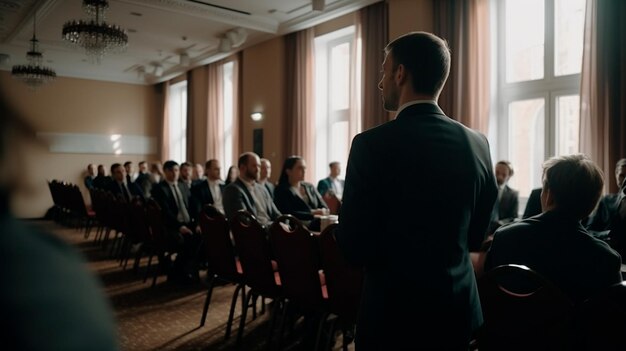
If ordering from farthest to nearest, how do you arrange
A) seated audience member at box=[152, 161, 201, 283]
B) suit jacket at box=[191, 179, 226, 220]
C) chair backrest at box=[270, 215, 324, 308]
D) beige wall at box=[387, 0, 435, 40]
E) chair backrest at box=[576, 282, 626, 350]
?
beige wall at box=[387, 0, 435, 40], suit jacket at box=[191, 179, 226, 220], seated audience member at box=[152, 161, 201, 283], chair backrest at box=[270, 215, 324, 308], chair backrest at box=[576, 282, 626, 350]

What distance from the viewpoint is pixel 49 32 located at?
9164 mm

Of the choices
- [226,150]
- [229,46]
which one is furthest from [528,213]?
[226,150]

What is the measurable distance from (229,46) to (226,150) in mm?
2638

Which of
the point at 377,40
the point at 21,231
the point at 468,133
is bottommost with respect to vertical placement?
the point at 21,231

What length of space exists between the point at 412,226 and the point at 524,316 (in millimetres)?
715

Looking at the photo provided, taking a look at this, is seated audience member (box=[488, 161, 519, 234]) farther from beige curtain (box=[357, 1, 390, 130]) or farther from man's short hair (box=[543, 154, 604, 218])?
man's short hair (box=[543, 154, 604, 218])

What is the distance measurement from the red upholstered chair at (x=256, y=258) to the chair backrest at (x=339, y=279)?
0.53 m

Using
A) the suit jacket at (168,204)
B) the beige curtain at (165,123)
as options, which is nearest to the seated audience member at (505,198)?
the suit jacket at (168,204)

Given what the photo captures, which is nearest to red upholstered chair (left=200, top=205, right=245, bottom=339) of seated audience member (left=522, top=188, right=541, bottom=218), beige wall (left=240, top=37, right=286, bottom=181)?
seated audience member (left=522, top=188, right=541, bottom=218)

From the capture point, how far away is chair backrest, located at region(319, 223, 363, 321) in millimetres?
2336

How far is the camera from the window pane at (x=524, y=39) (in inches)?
228

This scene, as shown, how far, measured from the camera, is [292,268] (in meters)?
2.67

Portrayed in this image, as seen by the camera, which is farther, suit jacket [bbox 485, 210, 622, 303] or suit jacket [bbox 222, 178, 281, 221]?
suit jacket [bbox 222, 178, 281, 221]

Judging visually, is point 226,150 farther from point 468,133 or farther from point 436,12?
point 468,133
